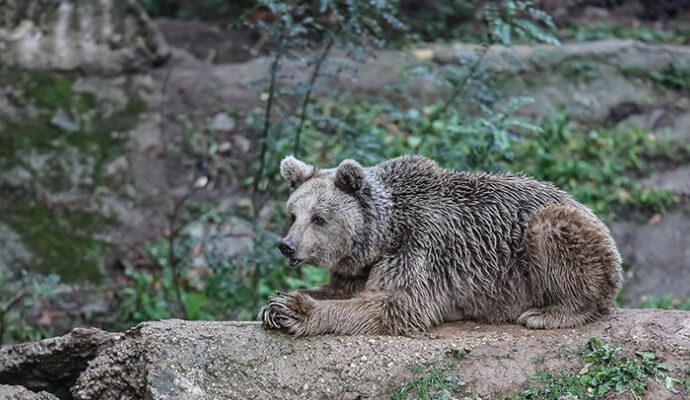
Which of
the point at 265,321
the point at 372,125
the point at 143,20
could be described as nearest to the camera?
the point at 265,321

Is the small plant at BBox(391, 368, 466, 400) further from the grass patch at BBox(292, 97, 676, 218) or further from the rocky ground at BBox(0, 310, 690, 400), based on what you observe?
the grass patch at BBox(292, 97, 676, 218)

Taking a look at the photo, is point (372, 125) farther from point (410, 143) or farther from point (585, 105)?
point (585, 105)

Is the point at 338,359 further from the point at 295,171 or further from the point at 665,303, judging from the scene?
the point at 665,303

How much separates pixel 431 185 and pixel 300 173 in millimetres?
910

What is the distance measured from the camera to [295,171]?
738cm

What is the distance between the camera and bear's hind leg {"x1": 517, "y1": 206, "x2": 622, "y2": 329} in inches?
277

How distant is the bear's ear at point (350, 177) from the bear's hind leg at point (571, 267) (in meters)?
1.19

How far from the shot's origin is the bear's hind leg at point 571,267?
7035 millimetres

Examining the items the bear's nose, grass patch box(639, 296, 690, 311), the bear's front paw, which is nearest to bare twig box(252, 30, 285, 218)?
A: the bear's nose

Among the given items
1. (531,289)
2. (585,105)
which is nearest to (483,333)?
(531,289)

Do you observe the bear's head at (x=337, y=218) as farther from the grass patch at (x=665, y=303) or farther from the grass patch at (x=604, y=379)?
the grass patch at (x=665, y=303)

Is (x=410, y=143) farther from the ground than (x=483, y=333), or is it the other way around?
(x=483, y=333)

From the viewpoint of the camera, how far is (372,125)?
12438 millimetres

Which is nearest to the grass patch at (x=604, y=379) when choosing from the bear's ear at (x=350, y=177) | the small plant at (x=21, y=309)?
the bear's ear at (x=350, y=177)
